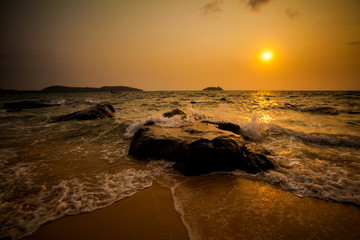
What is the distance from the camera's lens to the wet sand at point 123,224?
197 cm

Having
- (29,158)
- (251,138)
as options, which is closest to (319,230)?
(251,138)

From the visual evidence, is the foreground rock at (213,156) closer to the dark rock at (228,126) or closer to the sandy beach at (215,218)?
the sandy beach at (215,218)

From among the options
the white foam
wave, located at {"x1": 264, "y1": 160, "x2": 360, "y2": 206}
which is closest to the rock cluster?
wave, located at {"x1": 264, "y1": 160, "x2": 360, "y2": 206}

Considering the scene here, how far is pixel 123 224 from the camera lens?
2.15 meters

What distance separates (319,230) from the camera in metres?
2.01

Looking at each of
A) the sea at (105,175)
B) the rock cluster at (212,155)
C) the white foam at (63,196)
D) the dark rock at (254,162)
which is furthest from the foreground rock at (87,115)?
the dark rock at (254,162)

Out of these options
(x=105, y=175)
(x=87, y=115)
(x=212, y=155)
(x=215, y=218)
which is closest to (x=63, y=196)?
(x=105, y=175)

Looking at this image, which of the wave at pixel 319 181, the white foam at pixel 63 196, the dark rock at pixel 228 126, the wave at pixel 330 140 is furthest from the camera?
the dark rock at pixel 228 126

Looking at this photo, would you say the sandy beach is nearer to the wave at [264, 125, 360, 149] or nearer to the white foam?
the white foam

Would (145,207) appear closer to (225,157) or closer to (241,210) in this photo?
(241,210)

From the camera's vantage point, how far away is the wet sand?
6.47ft

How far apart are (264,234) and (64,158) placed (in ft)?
16.6

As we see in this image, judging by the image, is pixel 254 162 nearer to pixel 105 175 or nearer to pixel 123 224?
pixel 123 224

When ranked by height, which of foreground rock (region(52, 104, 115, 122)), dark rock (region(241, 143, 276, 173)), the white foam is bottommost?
the white foam
